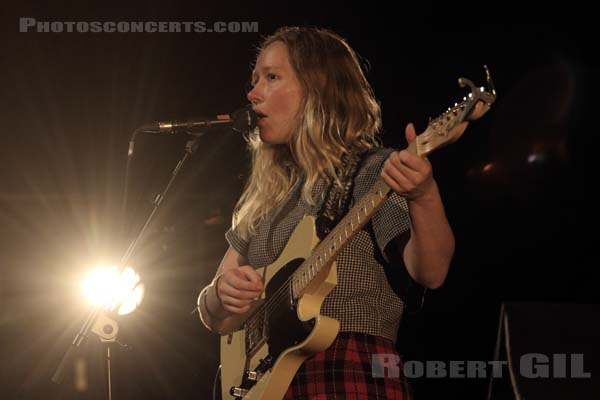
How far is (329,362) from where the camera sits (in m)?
1.54

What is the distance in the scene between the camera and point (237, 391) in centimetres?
182

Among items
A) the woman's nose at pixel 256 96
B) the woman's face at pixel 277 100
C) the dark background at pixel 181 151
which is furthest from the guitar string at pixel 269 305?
the dark background at pixel 181 151

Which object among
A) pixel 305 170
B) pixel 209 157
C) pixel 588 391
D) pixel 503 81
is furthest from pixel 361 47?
pixel 588 391

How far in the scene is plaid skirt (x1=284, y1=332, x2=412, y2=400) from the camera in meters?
1.50

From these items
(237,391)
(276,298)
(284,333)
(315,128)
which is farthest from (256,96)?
(237,391)

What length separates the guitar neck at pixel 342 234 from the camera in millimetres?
1475

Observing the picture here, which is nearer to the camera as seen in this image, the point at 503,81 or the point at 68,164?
the point at 503,81

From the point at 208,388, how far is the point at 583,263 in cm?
197

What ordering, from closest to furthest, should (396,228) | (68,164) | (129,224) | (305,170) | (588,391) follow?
1. (396,228)
2. (305,170)
3. (588,391)
4. (129,224)
5. (68,164)

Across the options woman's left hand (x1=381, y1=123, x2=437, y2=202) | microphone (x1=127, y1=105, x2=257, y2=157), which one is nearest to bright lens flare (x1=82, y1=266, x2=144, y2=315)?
microphone (x1=127, y1=105, x2=257, y2=157)

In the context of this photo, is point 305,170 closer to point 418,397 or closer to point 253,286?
point 253,286

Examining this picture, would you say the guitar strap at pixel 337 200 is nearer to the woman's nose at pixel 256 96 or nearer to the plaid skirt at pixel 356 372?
the plaid skirt at pixel 356 372

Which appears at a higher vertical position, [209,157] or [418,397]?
[209,157]

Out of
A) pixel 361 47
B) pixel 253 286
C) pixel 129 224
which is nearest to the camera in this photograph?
pixel 253 286
